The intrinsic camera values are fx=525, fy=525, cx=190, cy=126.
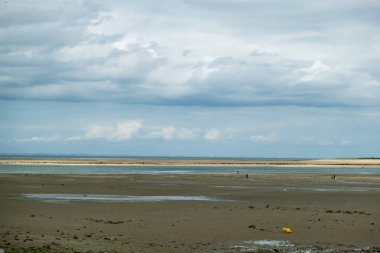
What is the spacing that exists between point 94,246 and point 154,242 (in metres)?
2.08

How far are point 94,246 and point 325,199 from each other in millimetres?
21307

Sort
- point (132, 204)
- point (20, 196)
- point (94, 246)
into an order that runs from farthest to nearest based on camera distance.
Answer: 1. point (20, 196)
2. point (132, 204)
3. point (94, 246)

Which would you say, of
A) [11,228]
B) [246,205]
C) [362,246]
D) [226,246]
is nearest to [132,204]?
[246,205]

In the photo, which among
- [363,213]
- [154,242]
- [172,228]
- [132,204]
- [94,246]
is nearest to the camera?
[94,246]

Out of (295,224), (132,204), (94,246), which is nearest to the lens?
(94,246)

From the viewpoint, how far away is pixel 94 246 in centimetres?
1587

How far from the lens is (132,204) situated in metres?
28.6

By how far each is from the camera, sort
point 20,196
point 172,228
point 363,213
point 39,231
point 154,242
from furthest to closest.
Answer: point 20,196 < point 363,213 < point 172,228 < point 39,231 < point 154,242

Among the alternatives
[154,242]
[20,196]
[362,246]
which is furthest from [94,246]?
[20,196]

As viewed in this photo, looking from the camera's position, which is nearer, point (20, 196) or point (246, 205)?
point (246, 205)

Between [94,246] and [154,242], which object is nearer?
[94,246]

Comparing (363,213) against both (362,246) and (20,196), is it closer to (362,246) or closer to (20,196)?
(362,246)

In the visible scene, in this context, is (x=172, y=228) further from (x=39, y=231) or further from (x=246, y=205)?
(x=246, y=205)

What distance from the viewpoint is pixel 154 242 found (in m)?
17.0
